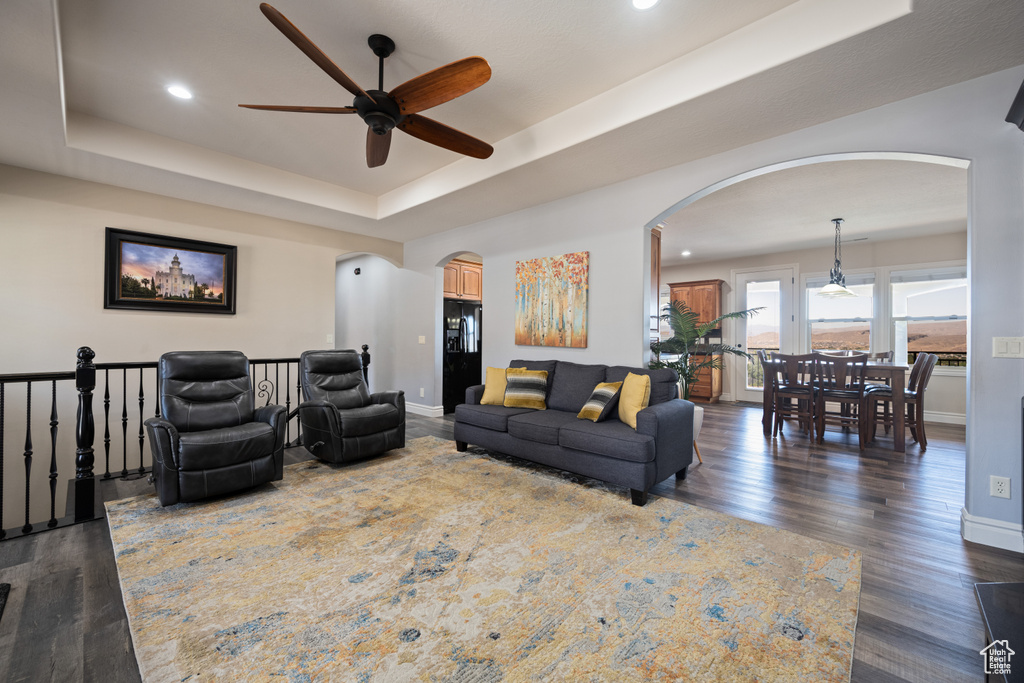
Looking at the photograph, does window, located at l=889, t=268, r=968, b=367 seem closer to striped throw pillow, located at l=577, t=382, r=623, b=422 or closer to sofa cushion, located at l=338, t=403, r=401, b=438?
striped throw pillow, located at l=577, t=382, r=623, b=422

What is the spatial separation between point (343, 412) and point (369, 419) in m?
0.24

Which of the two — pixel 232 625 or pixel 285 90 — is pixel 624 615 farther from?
pixel 285 90

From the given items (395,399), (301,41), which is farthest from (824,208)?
(301,41)

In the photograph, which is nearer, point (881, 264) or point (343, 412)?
point (343, 412)

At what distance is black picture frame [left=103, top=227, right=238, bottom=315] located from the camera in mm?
4234

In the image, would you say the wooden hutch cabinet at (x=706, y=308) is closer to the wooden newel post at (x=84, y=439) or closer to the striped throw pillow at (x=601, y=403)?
the striped throw pillow at (x=601, y=403)

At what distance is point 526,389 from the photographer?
4.15 m

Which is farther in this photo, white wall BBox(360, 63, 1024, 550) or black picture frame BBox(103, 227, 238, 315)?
black picture frame BBox(103, 227, 238, 315)

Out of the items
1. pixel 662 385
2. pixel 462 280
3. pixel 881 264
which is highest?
pixel 881 264

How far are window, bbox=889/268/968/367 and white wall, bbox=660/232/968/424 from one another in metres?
0.20

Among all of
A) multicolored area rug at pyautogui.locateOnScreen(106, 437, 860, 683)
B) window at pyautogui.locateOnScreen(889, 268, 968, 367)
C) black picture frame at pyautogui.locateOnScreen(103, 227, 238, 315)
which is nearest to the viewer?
multicolored area rug at pyautogui.locateOnScreen(106, 437, 860, 683)

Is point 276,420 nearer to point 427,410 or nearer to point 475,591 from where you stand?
point 475,591

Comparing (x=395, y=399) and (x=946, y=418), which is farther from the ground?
(x=395, y=399)

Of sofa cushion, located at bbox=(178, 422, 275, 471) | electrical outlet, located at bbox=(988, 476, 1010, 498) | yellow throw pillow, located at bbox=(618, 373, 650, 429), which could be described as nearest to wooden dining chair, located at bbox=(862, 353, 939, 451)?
electrical outlet, located at bbox=(988, 476, 1010, 498)
